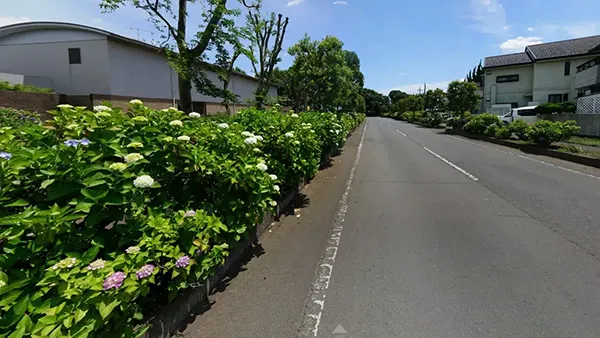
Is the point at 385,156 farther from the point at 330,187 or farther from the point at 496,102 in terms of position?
the point at 496,102

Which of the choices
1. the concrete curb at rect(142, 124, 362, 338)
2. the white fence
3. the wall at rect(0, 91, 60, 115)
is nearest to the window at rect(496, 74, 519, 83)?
the white fence

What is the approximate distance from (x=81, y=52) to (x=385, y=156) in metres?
14.0

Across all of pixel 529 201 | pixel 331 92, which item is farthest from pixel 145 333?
pixel 331 92

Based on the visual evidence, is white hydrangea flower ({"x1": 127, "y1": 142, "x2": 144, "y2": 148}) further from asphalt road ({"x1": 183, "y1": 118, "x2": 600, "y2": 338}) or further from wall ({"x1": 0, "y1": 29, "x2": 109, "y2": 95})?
wall ({"x1": 0, "y1": 29, "x2": 109, "y2": 95})

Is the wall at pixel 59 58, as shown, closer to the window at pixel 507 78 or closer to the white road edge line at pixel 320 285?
the white road edge line at pixel 320 285

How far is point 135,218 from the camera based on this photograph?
2.36 metres

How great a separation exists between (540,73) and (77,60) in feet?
141

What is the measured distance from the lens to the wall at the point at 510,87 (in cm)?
3831

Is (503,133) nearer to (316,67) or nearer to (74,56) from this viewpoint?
(316,67)

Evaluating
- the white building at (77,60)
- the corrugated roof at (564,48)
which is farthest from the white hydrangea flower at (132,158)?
the corrugated roof at (564,48)

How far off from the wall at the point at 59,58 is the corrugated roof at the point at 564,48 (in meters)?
41.9

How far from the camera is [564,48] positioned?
3569cm

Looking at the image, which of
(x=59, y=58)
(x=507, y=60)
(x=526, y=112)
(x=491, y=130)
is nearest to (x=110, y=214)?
(x=59, y=58)

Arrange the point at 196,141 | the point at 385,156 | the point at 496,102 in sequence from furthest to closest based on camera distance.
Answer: the point at 496,102 → the point at 385,156 → the point at 196,141
